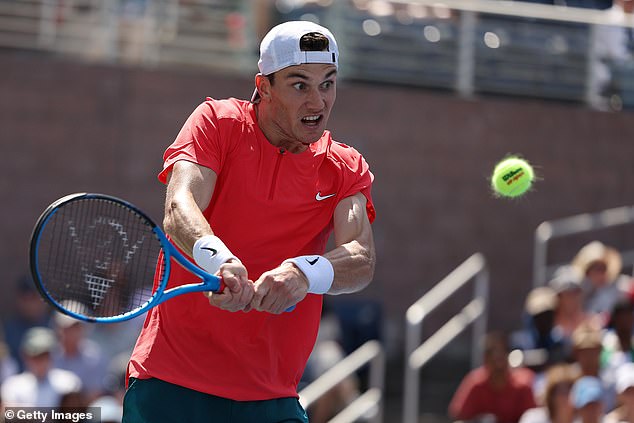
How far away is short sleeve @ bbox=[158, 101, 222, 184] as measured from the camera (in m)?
4.42

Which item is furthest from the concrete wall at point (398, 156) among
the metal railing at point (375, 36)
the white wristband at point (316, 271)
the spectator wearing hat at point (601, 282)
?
the white wristband at point (316, 271)

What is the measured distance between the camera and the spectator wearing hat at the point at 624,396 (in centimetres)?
778

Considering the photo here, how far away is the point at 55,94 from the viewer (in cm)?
1225

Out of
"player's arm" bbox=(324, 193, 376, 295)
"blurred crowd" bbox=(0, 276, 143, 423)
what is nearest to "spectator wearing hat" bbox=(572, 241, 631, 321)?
"blurred crowd" bbox=(0, 276, 143, 423)

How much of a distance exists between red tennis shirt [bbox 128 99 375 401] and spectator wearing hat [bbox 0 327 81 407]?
4554 mm

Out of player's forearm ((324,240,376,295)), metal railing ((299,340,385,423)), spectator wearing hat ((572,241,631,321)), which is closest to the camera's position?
player's forearm ((324,240,376,295))

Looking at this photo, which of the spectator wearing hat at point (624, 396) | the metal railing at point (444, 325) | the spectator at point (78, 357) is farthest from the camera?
the spectator at point (78, 357)

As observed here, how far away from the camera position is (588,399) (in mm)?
8078

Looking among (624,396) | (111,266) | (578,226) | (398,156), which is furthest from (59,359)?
(578,226)

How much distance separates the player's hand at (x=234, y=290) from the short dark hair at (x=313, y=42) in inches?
36.4

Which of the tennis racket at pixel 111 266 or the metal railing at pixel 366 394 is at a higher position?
the tennis racket at pixel 111 266

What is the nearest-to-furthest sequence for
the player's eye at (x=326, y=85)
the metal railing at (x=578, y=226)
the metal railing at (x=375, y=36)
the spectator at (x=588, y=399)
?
the player's eye at (x=326, y=85)
the spectator at (x=588, y=399)
the metal railing at (x=578, y=226)
the metal railing at (x=375, y=36)

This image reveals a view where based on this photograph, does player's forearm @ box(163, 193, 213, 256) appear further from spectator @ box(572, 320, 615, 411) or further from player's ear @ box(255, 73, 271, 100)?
spectator @ box(572, 320, 615, 411)

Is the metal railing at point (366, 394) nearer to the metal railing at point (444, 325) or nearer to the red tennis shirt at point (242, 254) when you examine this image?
the metal railing at point (444, 325)
